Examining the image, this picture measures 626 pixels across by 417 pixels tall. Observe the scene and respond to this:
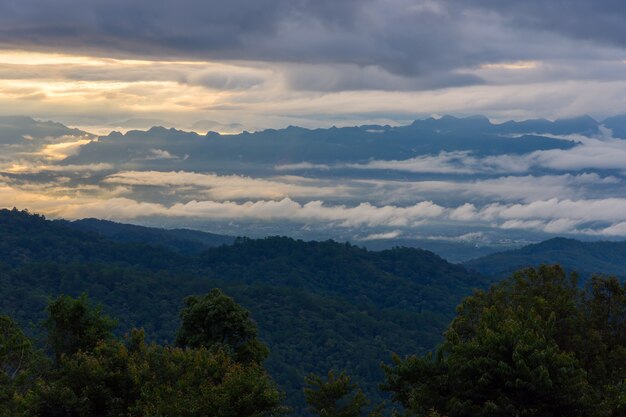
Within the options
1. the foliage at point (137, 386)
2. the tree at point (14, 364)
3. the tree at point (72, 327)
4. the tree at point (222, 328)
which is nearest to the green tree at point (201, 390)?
the foliage at point (137, 386)

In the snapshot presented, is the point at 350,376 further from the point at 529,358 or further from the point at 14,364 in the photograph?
the point at 14,364

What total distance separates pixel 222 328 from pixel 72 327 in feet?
41.4

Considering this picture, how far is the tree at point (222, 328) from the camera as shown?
6272cm

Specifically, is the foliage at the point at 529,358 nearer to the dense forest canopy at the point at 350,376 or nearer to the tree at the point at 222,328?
the dense forest canopy at the point at 350,376

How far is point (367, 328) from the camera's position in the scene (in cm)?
19525

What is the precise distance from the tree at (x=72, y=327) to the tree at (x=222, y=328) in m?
10.5

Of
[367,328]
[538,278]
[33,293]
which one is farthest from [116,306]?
[538,278]

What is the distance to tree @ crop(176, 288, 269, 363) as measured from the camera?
62.7 m

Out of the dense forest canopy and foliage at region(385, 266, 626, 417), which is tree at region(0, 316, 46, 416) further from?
foliage at region(385, 266, 626, 417)

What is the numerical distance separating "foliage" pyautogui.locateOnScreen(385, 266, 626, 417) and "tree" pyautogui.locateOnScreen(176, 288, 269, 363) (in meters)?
15.1

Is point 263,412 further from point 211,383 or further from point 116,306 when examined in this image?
point 116,306

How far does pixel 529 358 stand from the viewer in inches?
1580

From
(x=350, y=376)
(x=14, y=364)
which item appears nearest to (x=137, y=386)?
(x=14, y=364)

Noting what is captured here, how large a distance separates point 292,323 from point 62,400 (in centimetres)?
14913
